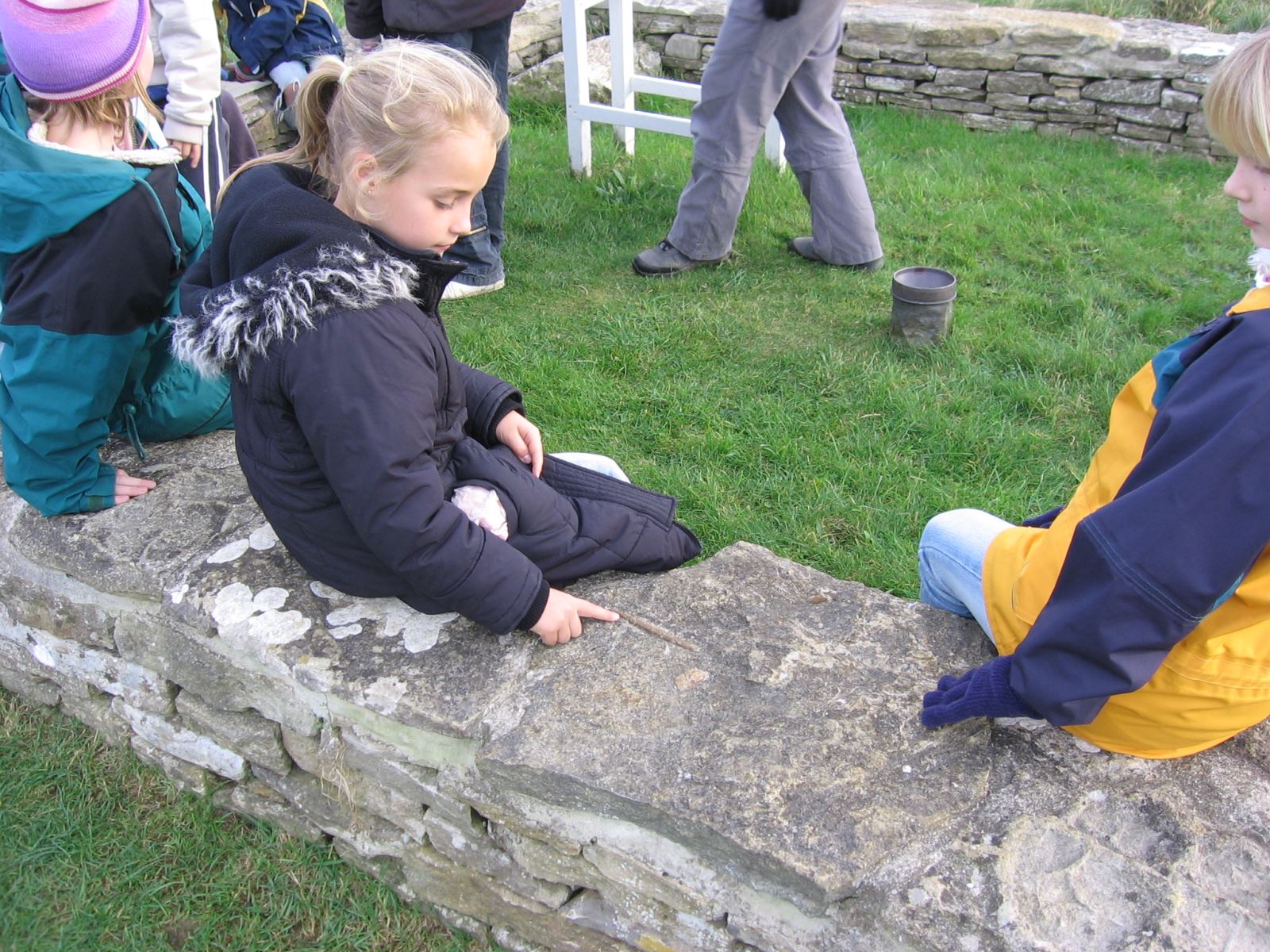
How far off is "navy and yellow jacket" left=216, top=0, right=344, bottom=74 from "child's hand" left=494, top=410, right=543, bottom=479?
3.27m

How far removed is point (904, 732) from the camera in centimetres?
179

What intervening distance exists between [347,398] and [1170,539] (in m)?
1.23

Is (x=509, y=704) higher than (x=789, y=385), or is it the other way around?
(x=509, y=704)

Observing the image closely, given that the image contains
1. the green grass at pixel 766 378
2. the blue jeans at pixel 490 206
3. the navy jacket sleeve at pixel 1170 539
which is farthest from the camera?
the blue jeans at pixel 490 206

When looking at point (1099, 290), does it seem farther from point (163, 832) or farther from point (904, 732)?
point (163, 832)

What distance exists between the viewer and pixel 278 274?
5.60ft

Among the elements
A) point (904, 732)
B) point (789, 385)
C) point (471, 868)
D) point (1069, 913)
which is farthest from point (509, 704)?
point (789, 385)

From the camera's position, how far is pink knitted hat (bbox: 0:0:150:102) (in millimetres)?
2133

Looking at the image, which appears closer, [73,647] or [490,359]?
[73,647]

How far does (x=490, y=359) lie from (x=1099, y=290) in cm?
245

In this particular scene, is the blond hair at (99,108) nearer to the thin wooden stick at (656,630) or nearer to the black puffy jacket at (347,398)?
the black puffy jacket at (347,398)

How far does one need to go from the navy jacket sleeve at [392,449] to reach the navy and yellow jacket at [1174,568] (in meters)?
0.91

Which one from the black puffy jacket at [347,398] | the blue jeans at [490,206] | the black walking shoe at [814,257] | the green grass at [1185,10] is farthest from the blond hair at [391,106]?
the green grass at [1185,10]

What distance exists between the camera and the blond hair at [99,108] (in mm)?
2219
